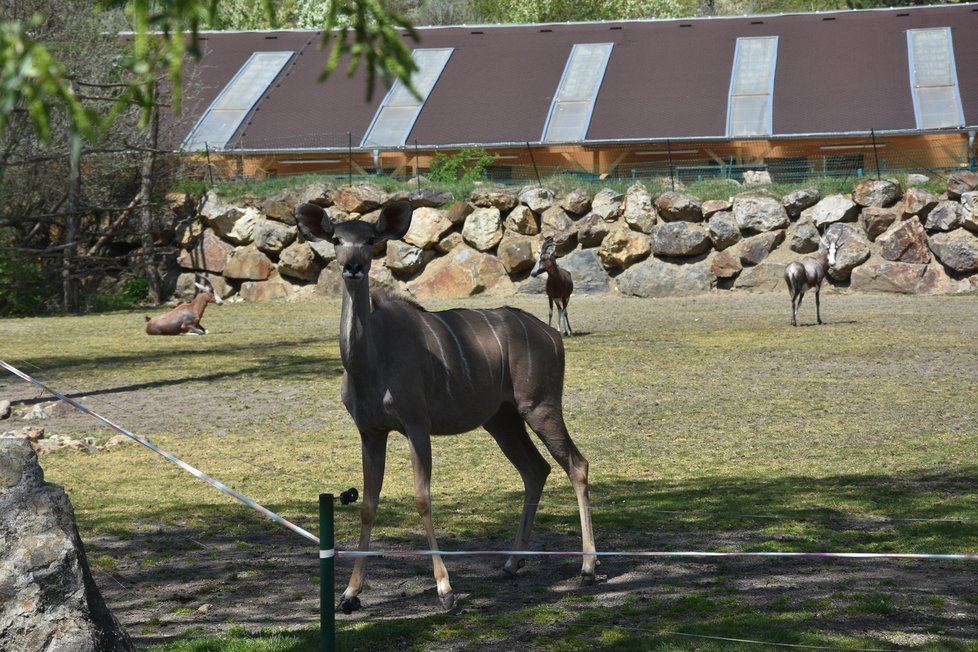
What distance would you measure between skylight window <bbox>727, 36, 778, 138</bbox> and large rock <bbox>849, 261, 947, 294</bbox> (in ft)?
19.5

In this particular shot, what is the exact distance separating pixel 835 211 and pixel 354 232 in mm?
22385

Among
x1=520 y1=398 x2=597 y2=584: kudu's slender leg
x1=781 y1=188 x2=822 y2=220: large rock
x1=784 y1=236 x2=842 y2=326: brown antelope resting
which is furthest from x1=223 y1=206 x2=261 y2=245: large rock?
x1=520 y1=398 x2=597 y2=584: kudu's slender leg

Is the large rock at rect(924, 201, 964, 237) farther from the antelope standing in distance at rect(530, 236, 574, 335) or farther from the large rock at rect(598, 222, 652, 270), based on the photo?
the antelope standing in distance at rect(530, 236, 574, 335)

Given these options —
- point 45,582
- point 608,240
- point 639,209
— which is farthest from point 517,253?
point 45,582

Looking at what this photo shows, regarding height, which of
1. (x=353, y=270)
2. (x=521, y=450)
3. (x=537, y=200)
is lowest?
(x=521, y=450)

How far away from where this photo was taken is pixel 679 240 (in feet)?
89.1

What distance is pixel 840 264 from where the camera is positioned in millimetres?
26125

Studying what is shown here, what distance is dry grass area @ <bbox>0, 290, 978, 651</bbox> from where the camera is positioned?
5836mm

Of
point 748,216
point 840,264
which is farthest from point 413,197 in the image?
point 840,264

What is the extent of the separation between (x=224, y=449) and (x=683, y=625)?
20.5ft

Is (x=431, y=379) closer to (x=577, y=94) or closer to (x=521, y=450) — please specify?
(x=521, y=450)

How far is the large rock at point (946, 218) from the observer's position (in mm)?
26016

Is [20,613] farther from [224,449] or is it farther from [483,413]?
[224,449]

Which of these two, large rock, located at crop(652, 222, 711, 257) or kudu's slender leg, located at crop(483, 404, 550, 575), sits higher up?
kudu's slender leg, located at crop(483, 404, 550, 575)
